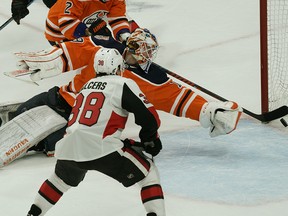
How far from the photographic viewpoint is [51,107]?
13.7 feet

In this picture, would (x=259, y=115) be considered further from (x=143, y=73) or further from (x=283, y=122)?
(x=143, y=73)

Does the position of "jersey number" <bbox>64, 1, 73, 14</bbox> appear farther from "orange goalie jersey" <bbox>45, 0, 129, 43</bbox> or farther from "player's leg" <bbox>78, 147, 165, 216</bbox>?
A: "player's leg" <bbox>78, 147, 165, 216</bbox>

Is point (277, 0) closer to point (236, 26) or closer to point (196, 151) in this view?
point (236, 26)

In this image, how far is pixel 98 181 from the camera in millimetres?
3633

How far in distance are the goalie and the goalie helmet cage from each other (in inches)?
16.6

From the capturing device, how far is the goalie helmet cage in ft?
14.1

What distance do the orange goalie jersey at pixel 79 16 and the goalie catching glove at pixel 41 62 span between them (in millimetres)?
459

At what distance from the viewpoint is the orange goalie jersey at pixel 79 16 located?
14.2 ft

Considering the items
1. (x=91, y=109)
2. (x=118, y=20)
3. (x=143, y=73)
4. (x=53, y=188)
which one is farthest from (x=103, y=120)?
(x=118, y=20)

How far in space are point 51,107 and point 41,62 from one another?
17.2 inches

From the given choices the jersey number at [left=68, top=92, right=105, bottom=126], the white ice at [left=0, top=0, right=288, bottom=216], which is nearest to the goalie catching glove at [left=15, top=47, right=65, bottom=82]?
the white ice at [left=0, top=0, right=288, bottom=216]

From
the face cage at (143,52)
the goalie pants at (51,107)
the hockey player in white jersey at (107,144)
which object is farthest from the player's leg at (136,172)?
the goalie pants at (51,107)

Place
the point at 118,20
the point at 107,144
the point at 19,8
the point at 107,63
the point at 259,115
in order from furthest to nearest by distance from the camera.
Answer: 1. the point at 19,8
2. the point at 118,20
3. the point at 259,115
4. the point at 107,63
5. the point at 107,144

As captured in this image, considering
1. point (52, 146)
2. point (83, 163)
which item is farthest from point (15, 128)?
point (83, 163)
